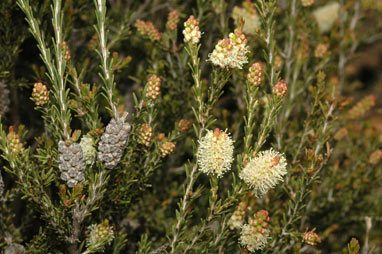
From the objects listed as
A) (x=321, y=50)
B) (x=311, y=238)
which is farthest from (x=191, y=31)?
(x=321, y=50)

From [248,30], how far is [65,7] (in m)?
1.06

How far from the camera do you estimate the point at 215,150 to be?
1459mm

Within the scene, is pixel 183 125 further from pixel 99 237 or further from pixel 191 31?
pixel 99 237

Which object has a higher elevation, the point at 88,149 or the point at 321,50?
the point at 321,50

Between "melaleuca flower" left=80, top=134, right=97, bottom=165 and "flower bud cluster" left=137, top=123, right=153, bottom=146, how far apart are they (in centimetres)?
19

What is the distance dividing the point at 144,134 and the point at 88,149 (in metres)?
0.24

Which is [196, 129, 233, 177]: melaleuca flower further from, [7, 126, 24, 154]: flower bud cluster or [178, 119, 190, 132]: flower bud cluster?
[7, 126, 24, 154]: flower bud cluster

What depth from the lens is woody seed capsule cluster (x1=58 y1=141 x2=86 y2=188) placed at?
4.56 feet

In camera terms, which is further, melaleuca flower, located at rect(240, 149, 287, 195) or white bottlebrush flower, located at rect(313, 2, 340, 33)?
white bottlebrush flower, located at rect(313, 2, 340, 33)

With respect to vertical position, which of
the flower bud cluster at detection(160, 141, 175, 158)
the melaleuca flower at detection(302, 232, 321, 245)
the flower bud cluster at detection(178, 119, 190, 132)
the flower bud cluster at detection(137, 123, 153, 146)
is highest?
the flower bud cluster at detection(137, 123, 153, 146)

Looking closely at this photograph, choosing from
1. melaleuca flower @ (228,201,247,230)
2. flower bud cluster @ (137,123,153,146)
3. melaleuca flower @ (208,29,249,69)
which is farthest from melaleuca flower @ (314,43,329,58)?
flower bud cluster @ (137,123,153,146)

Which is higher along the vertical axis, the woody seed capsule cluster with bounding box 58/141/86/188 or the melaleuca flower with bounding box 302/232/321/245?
the woody seed capsule cluster with bounding box 58/141/86/188

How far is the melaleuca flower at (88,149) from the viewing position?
156 cm

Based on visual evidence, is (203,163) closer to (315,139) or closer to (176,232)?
(176,232)
